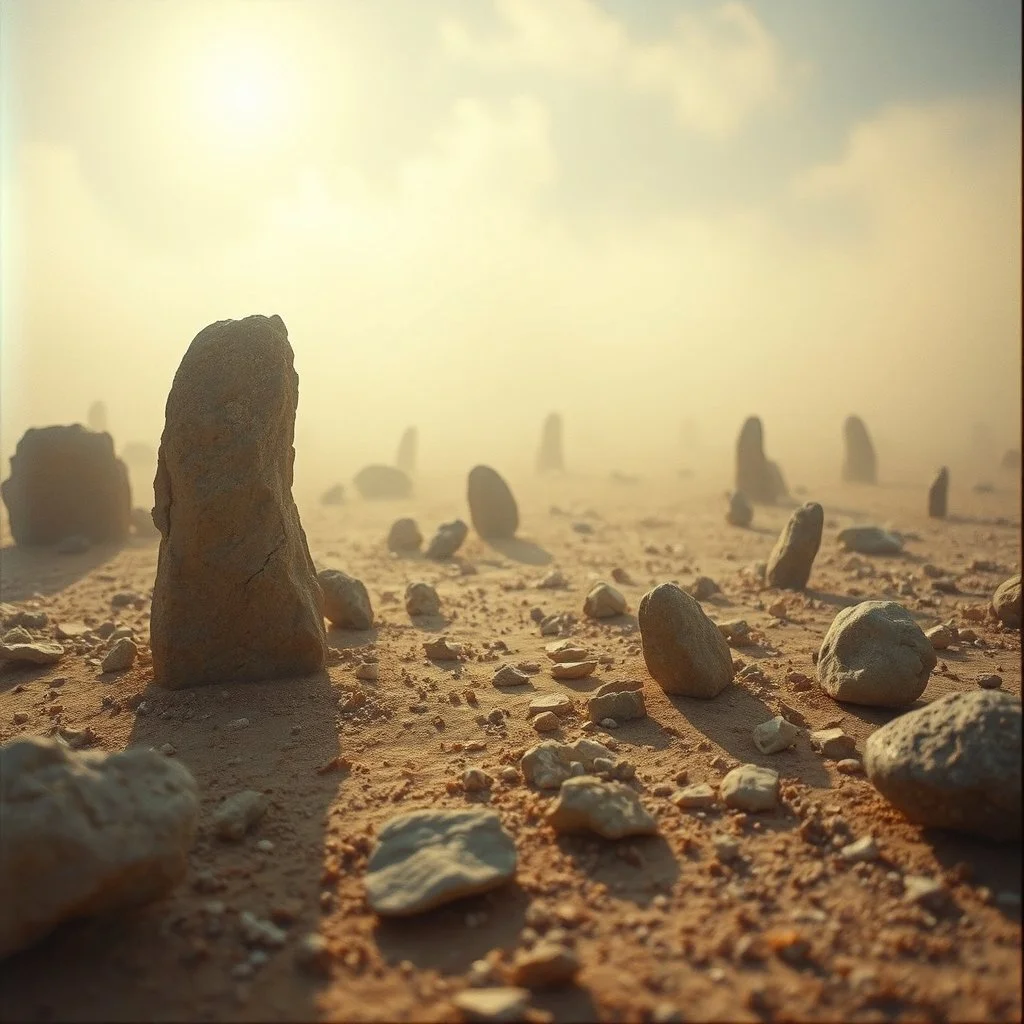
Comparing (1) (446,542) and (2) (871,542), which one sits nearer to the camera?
(2) (871,542)

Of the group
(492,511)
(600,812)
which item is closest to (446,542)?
(492,511)

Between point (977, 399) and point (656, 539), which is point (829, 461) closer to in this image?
point (656, 539)

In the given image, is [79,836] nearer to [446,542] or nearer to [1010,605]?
[1010,605]

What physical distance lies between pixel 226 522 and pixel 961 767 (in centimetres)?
502

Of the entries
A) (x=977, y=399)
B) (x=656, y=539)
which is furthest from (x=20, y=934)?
(x=977, y=399)

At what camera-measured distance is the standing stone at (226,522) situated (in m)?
5.75

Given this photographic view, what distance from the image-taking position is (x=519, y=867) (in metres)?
3.55

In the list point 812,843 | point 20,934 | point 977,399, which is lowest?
point 812,843

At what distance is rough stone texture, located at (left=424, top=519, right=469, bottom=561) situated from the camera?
485 inches

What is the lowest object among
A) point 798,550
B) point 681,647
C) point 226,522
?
point 681,647

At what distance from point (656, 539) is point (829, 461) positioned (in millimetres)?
20685

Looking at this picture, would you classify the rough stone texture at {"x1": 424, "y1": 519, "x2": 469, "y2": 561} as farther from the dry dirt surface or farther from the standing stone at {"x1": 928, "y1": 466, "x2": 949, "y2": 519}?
the standing stone at {"x1": 928, "y1": 466, "x2": 949, "y2": 519}

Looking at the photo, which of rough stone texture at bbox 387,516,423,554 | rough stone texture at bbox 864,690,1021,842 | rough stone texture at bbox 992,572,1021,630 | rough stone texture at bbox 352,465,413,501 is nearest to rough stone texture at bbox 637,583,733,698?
rough stone texture at bbox 864,690,1021,842

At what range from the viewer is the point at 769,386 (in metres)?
86.1
